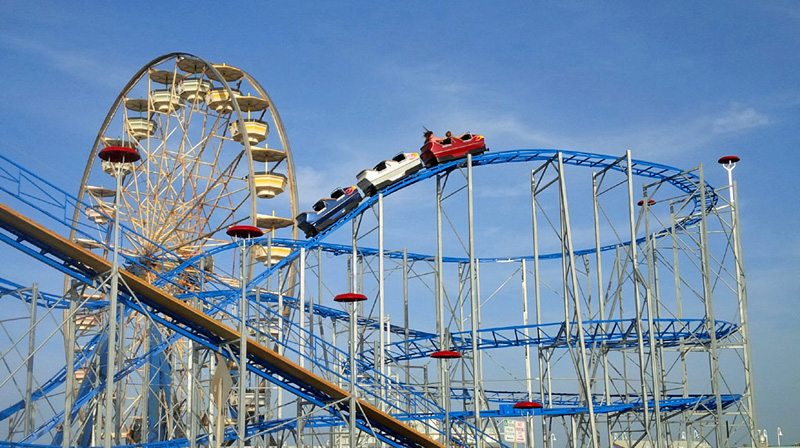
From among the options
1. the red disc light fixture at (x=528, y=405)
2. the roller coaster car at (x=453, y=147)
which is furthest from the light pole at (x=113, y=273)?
the roller coaster car at (x=453, y=147)

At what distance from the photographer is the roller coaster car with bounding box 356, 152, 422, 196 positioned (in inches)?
969

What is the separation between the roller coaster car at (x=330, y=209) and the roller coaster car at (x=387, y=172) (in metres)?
0.48

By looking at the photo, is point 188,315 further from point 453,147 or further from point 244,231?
point 453,147

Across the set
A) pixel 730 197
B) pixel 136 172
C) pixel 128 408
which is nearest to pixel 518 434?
pixel 730 197

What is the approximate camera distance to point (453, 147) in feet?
80.8

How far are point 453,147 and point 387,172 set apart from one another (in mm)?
1825

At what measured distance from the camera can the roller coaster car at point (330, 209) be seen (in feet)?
82.7

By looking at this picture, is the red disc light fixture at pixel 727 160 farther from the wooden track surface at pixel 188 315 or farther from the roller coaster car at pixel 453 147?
the wooden track surface at pixel 188 315

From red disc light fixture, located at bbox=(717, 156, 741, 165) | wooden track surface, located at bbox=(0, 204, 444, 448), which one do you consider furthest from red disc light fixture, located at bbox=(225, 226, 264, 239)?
red disc light fixture, located at bbox=(717, 156, 741, 165)

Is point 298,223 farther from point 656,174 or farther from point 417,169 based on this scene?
point 656,174

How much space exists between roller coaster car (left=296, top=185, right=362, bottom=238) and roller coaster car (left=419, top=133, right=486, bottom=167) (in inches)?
89.3

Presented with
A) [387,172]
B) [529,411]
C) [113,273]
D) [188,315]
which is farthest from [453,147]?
[113,273]

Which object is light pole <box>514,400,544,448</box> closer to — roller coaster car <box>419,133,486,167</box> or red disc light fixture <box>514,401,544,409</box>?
red disc light fixture <box>514,401,544,409</box>

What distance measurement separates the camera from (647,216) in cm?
2588
